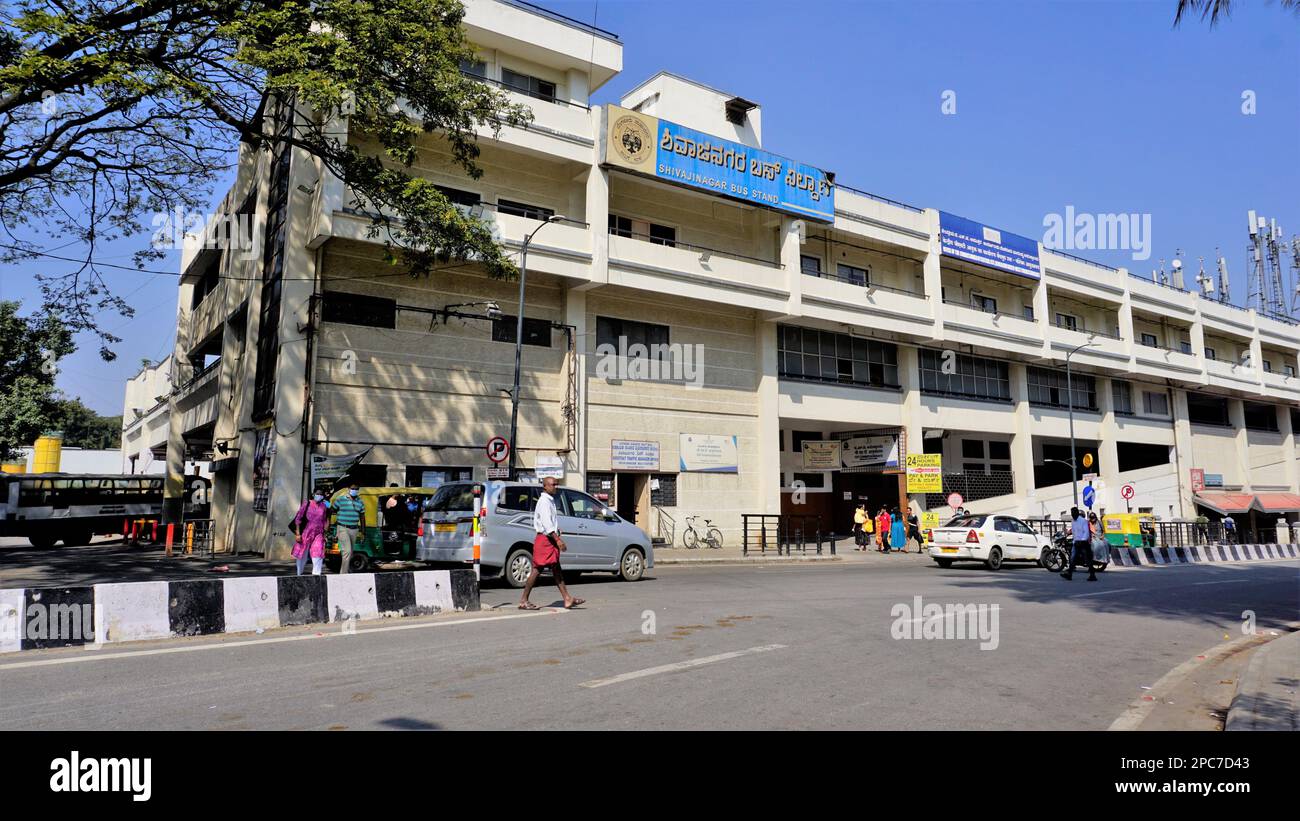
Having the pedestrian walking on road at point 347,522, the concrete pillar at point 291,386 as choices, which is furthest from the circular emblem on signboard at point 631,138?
the pedestrian walking on road at point 347,522

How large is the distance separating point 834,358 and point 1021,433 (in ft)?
41.2

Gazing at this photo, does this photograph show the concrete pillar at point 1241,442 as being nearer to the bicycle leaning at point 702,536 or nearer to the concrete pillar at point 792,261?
the concrete pillar at point 792,261

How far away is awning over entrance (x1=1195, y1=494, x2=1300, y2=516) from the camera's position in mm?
44875

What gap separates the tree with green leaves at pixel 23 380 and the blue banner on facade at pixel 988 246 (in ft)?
109

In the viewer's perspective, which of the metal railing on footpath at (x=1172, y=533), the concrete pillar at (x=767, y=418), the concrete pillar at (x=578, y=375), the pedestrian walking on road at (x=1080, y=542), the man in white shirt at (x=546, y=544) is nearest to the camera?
the man in white shirt at (x=546, y=544)

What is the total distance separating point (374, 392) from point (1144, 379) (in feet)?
138

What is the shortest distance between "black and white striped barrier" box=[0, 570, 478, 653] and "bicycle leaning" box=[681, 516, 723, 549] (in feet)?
55.4

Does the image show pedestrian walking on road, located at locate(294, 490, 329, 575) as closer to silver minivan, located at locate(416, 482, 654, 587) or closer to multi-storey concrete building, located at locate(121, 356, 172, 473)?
A: silver minivan, located at locate(416, 482, 654, 587)

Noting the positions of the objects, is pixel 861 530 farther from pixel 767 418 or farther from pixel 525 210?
pixel 525 210

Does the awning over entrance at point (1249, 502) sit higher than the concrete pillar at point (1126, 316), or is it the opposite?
the concrete pillar at point (1126, 316)

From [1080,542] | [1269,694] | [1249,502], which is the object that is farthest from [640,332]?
[1249,502]

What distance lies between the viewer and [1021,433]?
39.2 m

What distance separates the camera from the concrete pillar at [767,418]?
97.1 feet
